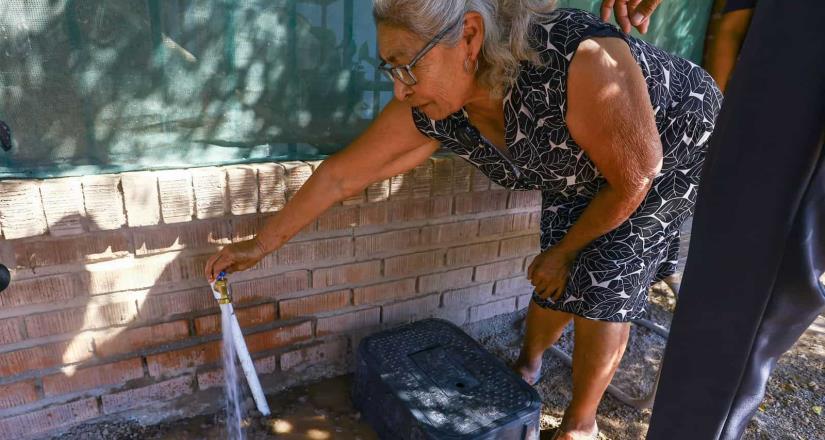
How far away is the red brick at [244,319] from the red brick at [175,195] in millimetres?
458

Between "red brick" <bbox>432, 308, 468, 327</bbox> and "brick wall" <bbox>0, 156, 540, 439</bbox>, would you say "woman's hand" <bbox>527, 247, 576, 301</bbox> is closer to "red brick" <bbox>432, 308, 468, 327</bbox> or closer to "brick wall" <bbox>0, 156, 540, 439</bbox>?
"brick wall" <bbox>0, 156, 540, 439</bbox>

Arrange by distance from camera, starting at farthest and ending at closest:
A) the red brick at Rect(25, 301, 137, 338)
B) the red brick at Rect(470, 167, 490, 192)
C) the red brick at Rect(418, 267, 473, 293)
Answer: the red brick at Rect(418, 267, 473, 293)
the red brick at Rect(470, 167, 490, 192)
the red brick at Rect(25, 301, 137, 338)

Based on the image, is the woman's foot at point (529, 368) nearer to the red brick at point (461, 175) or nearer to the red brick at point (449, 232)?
the red brick at point (449, 232)

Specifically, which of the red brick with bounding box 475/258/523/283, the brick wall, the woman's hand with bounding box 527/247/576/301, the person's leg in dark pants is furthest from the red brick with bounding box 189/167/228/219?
the person's leg in dark pants

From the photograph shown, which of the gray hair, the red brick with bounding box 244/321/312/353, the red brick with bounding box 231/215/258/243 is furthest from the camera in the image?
the red brick with bounding box 244/321/312/353

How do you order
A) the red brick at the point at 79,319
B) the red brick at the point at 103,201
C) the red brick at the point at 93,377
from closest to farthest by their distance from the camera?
the red brick at the point at 103,201
the red brick at the point at 79,319
the red brick at the point at 93,377

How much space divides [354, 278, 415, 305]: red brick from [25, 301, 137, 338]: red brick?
901 mm

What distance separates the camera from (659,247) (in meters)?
2.05

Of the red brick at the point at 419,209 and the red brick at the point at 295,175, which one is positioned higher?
the red brick at the point at 295,175

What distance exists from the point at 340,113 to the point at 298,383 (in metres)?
1.20

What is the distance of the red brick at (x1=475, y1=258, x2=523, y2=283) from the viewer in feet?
9.36

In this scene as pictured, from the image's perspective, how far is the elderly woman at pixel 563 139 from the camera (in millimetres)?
1583

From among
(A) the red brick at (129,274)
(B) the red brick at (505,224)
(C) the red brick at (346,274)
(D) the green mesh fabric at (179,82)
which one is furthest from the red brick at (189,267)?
(B) the red brick at (505,224)

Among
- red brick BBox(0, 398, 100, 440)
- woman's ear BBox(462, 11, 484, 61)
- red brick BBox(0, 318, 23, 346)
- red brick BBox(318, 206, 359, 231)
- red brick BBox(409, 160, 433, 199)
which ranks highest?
woman's ear BBox(462, 11, 484, 61)
